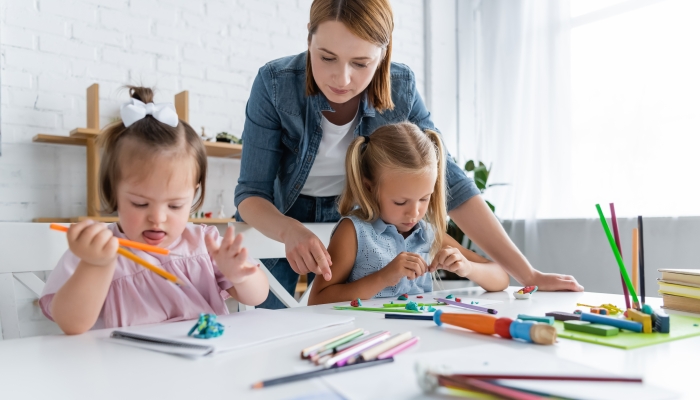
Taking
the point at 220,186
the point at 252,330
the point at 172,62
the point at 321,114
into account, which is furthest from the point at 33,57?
the point at 252,330

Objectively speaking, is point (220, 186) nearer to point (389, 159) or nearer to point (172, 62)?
point (172, 62)

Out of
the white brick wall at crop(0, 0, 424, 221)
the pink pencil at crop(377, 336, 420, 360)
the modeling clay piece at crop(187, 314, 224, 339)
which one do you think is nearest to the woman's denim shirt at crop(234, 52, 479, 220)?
the modeling clay piece at crop(187, 314, 224, 339)

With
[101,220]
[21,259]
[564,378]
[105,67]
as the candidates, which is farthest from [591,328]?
[105,67]

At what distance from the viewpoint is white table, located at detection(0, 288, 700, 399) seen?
1.61 ft

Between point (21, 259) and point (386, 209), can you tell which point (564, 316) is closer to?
point (386, 209)

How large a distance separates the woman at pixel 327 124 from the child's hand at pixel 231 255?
0.84 ft

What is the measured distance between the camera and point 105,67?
8.95ft

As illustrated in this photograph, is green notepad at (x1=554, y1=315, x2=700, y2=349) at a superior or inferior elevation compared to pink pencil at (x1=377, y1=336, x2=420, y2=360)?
inferior

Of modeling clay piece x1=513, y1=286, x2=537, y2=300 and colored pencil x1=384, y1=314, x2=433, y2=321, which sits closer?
colored pencil x1=384, y1=314, x2=433, y2=321

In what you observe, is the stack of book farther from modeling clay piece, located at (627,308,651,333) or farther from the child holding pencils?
the child holding pencils

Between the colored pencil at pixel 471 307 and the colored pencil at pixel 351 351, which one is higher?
the colored pencil at pixel 351 351

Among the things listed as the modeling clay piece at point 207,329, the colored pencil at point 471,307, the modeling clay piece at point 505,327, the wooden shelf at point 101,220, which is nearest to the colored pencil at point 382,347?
the modeling clay piece at point 505,327

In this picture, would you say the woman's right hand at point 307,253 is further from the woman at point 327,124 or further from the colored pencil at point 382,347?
the colored pencil at point 382,347

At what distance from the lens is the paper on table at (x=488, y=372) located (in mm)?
465
